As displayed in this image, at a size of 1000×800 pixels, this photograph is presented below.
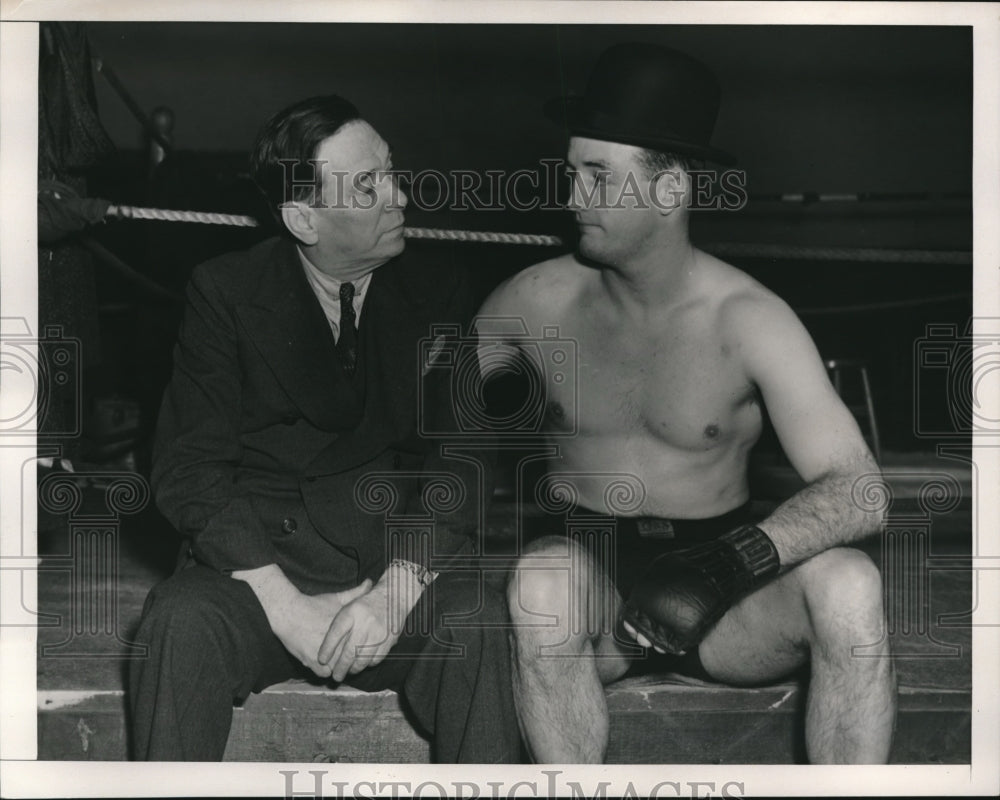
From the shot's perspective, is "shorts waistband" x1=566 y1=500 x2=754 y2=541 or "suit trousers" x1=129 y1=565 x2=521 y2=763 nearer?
"suit trousers" x1=129 y1=565 x2=521 y2=763

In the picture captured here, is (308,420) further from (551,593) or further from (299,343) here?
(551,593)

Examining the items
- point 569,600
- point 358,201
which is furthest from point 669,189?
point 569,600

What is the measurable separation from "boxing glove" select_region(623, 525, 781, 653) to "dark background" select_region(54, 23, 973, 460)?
57 centimetres

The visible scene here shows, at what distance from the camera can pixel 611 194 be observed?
6.88ft

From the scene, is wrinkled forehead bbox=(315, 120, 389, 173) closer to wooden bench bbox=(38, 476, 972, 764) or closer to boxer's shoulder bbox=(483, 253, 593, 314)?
boxer's shoulder bbox=(483, 253, 593, 314)

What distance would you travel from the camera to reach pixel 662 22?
2.09 meters

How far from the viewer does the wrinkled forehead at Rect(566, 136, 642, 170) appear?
2082 mm

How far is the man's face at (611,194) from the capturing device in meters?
2.09

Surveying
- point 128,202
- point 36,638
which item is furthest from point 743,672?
point 128,202

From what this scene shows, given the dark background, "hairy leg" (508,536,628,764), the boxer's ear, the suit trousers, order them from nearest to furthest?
the suit trousers, "hairy leg" (508,536,628,764), the boxer's ear, the dark background

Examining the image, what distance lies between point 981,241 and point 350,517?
1.37 m

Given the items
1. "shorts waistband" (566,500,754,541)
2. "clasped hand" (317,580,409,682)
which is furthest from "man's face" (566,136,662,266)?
"clasped hand" (317,580,409,682)

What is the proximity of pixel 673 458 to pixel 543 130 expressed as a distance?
85cm

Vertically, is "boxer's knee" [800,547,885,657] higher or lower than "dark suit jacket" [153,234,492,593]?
lower
